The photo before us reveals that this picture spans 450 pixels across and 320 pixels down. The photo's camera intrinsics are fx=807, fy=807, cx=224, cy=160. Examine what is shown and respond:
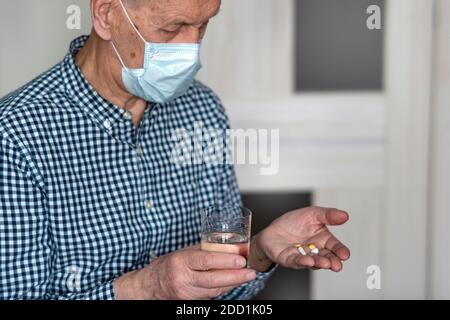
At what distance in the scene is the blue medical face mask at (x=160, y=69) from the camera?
69.3 inches

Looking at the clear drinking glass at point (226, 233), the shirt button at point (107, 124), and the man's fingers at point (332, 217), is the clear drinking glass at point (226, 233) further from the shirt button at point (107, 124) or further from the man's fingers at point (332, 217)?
the shirt button at point (107, 124)

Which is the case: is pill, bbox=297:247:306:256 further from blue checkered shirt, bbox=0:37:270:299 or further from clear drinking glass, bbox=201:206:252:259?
blue checkered shirt, bbox=0:37:270:299

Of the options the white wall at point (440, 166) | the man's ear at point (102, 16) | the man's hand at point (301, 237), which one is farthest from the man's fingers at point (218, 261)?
the white wall at point (440, 166)

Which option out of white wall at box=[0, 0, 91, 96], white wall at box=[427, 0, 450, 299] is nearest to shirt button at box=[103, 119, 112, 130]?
white wall at box=[0, 0, 91, 96]

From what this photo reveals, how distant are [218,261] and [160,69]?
19.2 inches

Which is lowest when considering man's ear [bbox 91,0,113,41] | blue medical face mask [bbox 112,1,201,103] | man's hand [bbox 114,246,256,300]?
man's hand [bbox 114,246,256,300]

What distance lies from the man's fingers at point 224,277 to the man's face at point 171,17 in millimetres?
533

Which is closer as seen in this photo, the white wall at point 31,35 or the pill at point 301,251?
the pill at point 301,251

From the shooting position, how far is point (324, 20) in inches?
109

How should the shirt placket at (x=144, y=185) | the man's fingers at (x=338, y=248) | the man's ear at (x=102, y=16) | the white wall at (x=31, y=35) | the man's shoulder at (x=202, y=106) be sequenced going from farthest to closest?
the white wall at (x=31, y=35)
the man's shoulder at (x=202, y=106)
the shirt placket at (x=144, y=185)
the man's ear at (x=102, y=16)
the man's fingers at (x=338, y=248)

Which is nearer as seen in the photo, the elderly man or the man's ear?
the elderly man

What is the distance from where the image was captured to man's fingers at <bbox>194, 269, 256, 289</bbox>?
1.50 metres

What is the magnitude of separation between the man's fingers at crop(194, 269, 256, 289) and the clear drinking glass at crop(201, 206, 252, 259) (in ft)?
0.34
